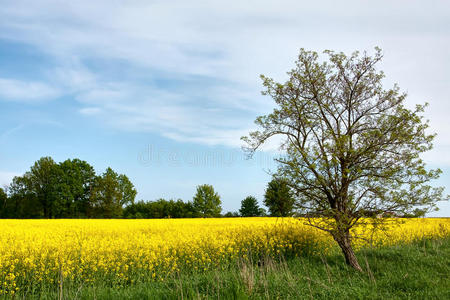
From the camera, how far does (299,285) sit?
7477 mm

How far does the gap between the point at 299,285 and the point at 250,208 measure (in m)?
49.3

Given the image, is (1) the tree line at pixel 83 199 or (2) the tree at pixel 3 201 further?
(2) the tree at pixel 3 201

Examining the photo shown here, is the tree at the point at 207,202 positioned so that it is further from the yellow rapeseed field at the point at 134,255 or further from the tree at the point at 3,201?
the yellow rapeseed field at the point at 134,255

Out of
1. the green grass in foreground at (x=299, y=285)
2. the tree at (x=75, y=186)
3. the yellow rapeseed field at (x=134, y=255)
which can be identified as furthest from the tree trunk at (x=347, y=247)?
the tree at (x=75, y=186)

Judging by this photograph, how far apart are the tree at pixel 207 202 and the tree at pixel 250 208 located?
14.7ft

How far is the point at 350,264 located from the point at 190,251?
200 inches

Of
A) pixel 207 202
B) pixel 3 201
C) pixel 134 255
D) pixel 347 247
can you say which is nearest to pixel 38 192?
pixel 3 201

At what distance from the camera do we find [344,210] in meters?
10.6

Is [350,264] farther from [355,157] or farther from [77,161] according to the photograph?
[77,161]

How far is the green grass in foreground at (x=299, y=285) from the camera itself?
6.82m

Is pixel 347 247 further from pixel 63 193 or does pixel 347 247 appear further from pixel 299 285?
pixel 63 193

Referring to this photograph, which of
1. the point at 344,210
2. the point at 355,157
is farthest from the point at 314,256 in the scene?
the point at 355,157

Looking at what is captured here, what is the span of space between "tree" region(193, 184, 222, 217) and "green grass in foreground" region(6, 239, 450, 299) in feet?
155

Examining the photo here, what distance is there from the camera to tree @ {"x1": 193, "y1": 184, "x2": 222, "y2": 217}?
57953 millimetres
